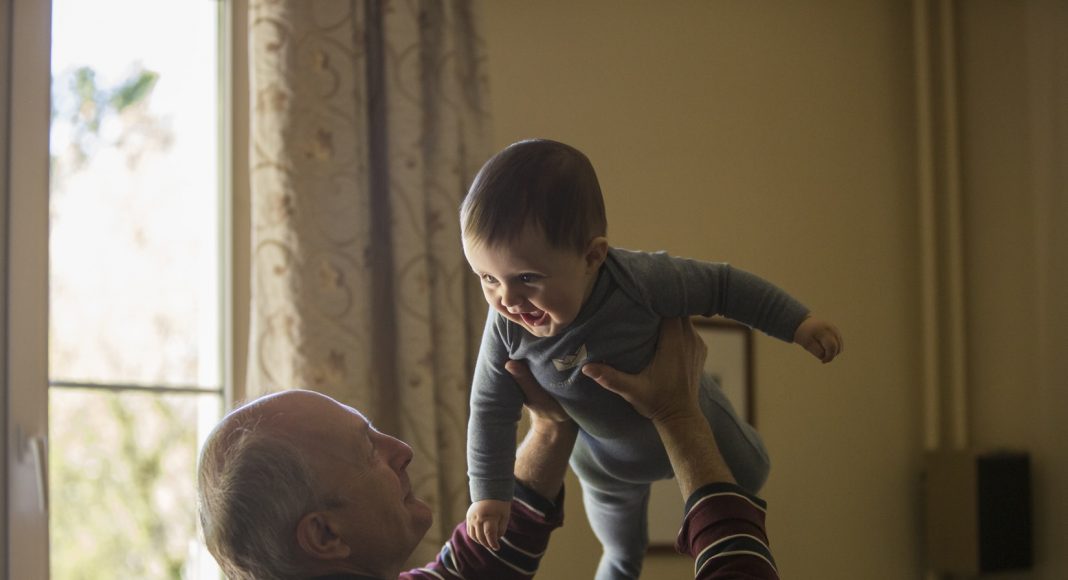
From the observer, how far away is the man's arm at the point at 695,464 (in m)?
1.36

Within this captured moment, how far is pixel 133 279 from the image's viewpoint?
283cm

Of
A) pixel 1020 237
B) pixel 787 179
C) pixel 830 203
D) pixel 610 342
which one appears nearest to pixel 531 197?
pixel 610 342

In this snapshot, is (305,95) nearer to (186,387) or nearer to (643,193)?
(186,387)

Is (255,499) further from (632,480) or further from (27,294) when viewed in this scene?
(27,294)

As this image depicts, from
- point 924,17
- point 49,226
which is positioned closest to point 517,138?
point 49,226

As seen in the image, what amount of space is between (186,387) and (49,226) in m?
0.53

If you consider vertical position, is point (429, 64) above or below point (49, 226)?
above

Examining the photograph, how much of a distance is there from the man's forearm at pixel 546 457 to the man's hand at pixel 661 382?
0.16 metres

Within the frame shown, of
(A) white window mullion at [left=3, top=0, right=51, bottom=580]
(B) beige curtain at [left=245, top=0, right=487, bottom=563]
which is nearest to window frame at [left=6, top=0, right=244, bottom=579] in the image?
(A) white window mullion at [left=3, top=0, right=51, bottom=580]

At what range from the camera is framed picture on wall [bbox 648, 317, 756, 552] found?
3340 mm

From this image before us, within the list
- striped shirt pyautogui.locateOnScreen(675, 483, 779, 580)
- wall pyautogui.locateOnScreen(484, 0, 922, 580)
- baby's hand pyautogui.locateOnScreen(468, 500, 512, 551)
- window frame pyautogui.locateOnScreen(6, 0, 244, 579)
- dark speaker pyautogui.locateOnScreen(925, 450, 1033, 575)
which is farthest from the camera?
dark speaker pyautogui.locateOnScreen(925, 450, 1033, 575)

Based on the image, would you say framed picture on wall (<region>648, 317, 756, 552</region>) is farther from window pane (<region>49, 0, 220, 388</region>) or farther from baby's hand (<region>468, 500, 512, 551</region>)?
baby's hand (<region>468, 500, 512, 551</region>)

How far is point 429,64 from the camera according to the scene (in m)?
2.96

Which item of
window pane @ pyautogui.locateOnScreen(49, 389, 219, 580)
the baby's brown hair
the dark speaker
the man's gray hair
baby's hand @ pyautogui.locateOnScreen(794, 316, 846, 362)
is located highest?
the baby's brown hair
